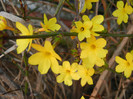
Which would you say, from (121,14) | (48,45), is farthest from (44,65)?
(121,14)

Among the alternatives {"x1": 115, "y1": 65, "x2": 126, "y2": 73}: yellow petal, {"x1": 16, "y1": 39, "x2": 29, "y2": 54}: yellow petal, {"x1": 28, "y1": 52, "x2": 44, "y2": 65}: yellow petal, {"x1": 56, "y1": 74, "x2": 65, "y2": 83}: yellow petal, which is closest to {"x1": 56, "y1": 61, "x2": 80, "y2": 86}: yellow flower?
{"x1": 56, "y1": 74, "x2": 65, "y2": 83}: yellow petal

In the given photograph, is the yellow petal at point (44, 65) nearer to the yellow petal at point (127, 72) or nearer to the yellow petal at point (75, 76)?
the yellow petal at point (75, 76)

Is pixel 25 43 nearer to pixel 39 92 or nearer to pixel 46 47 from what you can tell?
pixel 46 47

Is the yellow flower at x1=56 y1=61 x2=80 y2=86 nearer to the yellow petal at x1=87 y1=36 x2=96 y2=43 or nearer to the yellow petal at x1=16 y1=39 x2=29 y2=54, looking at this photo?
the yellow petal at x1=87 y1=36 x2=96 y2=43

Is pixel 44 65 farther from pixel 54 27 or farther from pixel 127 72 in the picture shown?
pixel 127 72

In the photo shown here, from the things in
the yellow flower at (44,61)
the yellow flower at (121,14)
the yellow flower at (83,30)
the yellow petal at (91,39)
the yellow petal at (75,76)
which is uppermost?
the yellow flower at (121,14)

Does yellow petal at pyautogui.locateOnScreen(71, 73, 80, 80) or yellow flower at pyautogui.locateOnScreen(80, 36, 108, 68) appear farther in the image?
yellow petal at pyautogui.locateOnScreen(71, 73, 80, 80)

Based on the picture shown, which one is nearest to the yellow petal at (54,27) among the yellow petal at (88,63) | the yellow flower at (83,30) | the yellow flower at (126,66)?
the yellow flower at (83,30)

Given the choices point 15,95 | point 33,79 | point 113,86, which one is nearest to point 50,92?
point 33,79

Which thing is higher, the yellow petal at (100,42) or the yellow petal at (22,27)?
the yellow petal at (22,27)
